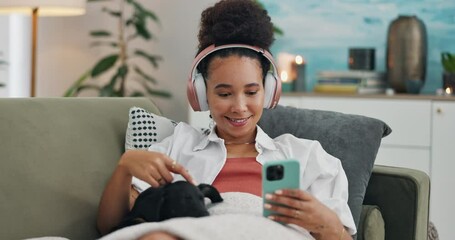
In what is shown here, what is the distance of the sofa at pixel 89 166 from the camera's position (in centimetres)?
182

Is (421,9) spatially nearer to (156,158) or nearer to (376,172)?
(376,172)

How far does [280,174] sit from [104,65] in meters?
2.97

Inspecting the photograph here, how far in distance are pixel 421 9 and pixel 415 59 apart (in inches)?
12.8

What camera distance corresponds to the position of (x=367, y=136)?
218 cm

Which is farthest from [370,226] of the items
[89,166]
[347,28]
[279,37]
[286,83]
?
[279,37]

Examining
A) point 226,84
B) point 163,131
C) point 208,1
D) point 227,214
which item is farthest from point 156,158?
point 208,1

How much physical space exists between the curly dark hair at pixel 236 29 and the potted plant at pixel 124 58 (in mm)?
2478

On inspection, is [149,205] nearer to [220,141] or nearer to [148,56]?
[220,141]

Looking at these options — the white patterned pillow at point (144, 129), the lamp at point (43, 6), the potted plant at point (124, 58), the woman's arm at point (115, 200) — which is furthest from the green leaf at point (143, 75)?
the woman's arm at point (115, 200)

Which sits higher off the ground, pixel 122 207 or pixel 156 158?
pixel 156 158

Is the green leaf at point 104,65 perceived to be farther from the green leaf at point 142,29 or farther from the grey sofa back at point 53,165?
the grey sofa back at point 53,165

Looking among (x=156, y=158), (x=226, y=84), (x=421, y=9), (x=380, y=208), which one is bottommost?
(x=380, y=208)

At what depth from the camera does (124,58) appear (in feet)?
14.8

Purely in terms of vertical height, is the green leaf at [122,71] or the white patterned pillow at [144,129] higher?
the green leaf at [122,71]
